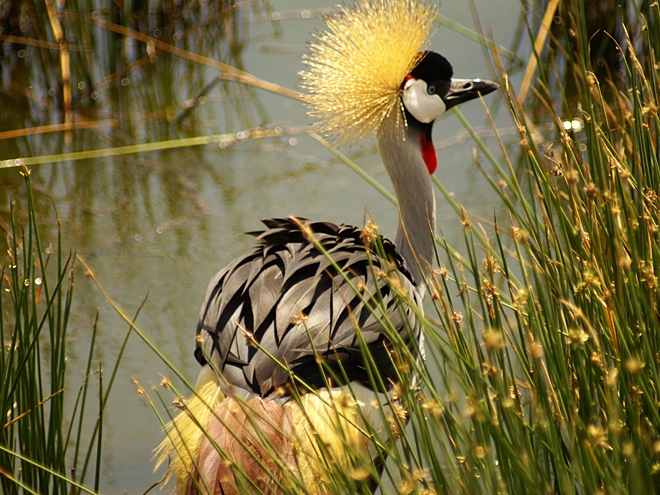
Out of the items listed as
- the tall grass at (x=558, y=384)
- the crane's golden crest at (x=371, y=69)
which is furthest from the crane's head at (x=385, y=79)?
the tall grass at (x=558, y=384)

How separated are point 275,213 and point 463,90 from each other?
925 mm

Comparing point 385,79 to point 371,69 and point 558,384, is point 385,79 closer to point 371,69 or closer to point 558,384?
point 371,69

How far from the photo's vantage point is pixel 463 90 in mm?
2000

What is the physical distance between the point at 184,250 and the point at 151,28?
1839 mm

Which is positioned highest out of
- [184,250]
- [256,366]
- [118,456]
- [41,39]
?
[41,39]

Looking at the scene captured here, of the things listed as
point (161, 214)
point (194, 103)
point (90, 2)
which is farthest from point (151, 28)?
point (161, 214)

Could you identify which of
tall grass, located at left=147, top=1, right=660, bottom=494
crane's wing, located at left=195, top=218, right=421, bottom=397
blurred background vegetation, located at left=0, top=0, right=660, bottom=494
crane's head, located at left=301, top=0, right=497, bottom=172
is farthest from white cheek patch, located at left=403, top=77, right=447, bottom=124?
tall grass, located at left=147, top=1, right=660, bottom=494

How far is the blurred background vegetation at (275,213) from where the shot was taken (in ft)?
2.90


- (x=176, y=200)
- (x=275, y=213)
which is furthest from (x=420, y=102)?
(x=176, y=200)

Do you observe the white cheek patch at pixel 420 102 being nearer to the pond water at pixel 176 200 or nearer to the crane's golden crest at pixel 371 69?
the crane's golden crest at pixel 371 69

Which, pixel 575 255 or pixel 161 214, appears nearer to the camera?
pixel 575 255

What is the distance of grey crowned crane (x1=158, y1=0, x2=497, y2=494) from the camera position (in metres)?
1.22

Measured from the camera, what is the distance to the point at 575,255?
1133 millimetres

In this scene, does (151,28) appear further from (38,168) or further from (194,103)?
(38,168)
